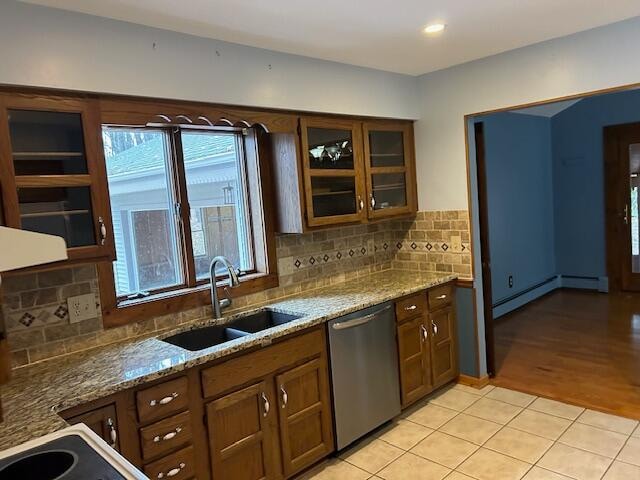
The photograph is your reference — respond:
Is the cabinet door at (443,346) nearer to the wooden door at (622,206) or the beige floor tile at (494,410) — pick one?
the beige floor tile at (494,410)

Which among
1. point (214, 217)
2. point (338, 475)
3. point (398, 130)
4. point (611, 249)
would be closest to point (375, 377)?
point (338, 475)

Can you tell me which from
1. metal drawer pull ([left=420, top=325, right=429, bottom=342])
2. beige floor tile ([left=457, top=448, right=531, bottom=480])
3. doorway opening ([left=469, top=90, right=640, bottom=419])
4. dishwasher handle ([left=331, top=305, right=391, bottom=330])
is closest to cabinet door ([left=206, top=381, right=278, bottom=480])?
dishwasher handle ([left=331, top=305, right=391, bottom=330])

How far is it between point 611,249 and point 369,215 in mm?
4375

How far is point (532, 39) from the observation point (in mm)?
3029

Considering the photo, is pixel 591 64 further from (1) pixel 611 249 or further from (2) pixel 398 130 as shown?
(1) pixel 611 249

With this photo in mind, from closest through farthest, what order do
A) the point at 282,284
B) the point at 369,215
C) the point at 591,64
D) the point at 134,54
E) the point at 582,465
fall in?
the point at 134,54 < the point at 582,465 < the point at 591,64 < the point at 282,284 < the point at 369,215

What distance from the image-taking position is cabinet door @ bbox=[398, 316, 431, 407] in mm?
3201

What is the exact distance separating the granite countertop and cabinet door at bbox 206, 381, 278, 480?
9.8 inches

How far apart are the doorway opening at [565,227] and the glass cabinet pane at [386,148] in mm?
1488

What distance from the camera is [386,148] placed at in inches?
146

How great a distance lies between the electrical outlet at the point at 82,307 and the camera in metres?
2.28

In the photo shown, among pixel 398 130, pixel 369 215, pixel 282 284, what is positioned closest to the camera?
pixel 282 284

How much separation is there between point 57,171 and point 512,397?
128 inches

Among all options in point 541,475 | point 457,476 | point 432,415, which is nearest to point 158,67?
point 457,476
